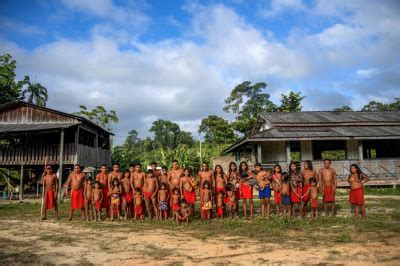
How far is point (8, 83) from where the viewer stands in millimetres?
27234

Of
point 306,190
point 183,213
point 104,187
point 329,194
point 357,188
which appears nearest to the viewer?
point 183,213

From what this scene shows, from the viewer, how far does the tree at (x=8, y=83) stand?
26.7 m

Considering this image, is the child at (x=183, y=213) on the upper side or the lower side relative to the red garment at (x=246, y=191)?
lower

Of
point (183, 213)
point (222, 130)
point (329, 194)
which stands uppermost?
point (222, 130)

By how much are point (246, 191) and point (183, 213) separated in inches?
69.3

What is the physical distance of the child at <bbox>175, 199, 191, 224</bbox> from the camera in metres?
8.58

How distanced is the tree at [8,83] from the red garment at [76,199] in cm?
2089

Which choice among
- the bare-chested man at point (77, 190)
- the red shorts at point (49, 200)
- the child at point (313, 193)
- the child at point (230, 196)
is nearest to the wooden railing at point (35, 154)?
the red shorts at point (49, 200)

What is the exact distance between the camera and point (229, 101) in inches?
1468

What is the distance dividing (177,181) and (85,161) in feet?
38.2

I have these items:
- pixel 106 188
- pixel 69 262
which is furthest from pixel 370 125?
pixel 69 262

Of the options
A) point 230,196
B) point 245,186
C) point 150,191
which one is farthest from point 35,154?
point 245,186

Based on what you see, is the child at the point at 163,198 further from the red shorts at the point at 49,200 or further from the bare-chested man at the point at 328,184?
the bare-chested man at the point at 328,184

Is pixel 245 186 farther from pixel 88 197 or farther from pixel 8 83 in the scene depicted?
pixel 8 83
